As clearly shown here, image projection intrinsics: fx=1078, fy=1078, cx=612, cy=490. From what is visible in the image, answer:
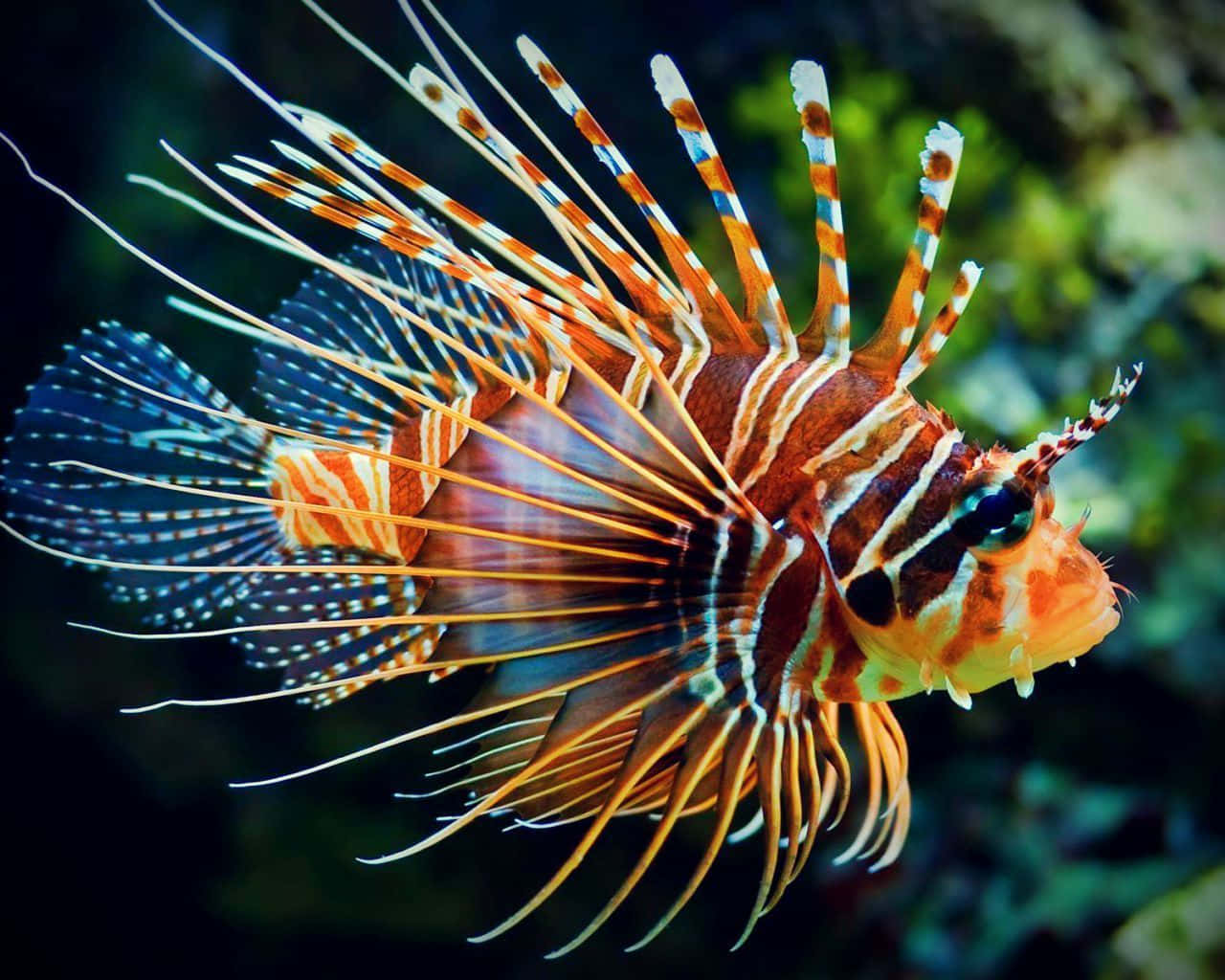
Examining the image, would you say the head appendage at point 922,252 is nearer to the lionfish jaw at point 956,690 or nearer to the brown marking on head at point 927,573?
the brown marking on head at point 927,573

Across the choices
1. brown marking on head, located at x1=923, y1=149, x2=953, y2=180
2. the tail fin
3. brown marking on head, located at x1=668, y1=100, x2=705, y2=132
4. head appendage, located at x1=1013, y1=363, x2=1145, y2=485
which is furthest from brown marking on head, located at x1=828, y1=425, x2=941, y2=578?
the tail fin

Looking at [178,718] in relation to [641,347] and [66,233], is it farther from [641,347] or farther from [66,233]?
[641,347]

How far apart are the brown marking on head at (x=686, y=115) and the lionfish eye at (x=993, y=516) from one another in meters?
0.67

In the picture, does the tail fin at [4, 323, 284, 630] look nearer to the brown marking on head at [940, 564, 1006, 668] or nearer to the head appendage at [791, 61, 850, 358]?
the head appendage at [791, 61, 850, 358]

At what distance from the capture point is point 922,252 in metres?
1.61

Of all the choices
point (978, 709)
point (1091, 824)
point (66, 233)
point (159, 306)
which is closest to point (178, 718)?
point (159, 306)

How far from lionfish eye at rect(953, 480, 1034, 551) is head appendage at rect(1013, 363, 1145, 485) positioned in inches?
1.3

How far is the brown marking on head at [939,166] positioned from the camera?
1.52 metres

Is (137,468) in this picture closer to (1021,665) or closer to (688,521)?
(688,521)

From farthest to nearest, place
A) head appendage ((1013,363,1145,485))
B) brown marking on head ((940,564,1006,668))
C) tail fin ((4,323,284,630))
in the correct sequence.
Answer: tail fin ((4,323,284,630)) < brown marking on head ((940,564,1006,668)) < head appendage ((1013,363,1145,485))

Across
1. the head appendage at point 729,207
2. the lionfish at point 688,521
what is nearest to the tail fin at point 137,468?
the lionfish at point 688,521

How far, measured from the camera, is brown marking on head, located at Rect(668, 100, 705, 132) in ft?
5.19

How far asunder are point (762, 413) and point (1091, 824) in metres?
2.62

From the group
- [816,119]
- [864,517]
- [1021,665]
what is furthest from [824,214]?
[1021,665]
